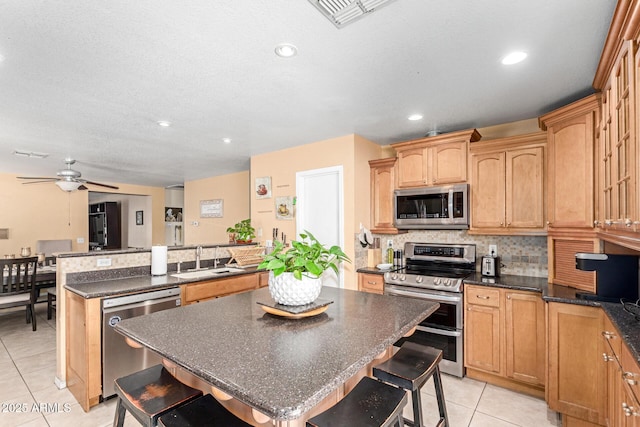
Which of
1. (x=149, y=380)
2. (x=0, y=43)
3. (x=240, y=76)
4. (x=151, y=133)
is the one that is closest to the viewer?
(x=149, y=380)

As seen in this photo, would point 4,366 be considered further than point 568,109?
Yes

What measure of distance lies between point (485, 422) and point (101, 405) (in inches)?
116

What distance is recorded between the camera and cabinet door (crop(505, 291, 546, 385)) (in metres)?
2.57

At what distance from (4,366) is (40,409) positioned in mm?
1231

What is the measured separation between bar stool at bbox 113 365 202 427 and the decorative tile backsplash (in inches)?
97.2

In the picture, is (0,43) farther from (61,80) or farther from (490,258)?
(490,258)

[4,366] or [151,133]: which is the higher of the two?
[151,133]

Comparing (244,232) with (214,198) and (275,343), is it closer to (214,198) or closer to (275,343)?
(214,198)

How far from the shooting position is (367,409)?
48.8 inches

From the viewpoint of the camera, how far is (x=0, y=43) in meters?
1.79

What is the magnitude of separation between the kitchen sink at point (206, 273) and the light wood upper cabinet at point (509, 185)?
8.61 feet

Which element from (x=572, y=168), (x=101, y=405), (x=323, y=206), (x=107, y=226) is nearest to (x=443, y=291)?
(x=572, y=168)

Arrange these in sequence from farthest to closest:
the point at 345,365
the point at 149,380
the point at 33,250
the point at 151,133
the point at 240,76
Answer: the point at 33,250
the point at 151,133
the point at 240,76
the point at 149,380
the point at 345,365

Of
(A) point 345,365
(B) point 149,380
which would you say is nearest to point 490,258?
(A) point 345,365
